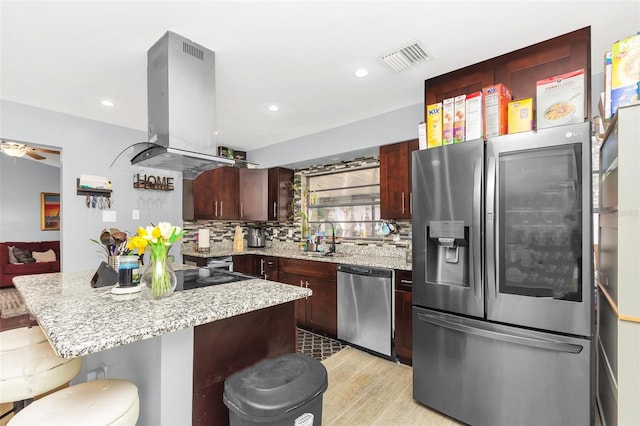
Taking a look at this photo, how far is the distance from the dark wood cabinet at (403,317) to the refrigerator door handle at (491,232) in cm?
95

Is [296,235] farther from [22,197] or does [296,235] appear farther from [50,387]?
[22,197]

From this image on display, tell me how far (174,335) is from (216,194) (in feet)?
11.4

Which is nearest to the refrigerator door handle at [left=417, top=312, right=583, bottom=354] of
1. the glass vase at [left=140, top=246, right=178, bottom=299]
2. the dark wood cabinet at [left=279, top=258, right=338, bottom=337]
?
the dark wood cabinet at [left=279, top=258, right=338, bottom=337]

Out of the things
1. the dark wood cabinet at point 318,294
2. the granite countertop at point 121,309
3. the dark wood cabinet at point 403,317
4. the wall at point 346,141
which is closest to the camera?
the granite countertop at point 121,309

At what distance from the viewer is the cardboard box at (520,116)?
1.87m

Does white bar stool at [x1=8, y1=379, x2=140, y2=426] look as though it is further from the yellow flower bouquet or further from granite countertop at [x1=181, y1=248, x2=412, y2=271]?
granite countertop at [x1=181, y1=248, x2=412, y2=271]

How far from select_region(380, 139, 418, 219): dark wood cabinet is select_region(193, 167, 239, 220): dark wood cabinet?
2.42 metres

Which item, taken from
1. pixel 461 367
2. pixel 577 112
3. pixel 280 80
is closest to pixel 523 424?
pixel 461 367

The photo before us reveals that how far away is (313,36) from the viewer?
1.99 meters

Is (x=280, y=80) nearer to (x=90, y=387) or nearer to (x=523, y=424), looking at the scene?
(x=90, y=387)

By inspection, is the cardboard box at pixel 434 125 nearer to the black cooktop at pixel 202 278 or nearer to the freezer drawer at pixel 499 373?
the freezer drawer at pixel 499 373

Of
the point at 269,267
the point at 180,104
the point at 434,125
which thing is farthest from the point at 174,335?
the point at 269,267

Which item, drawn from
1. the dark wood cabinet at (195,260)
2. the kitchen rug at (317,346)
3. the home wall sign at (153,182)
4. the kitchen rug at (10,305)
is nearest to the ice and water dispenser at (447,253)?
the kitchen rug at (317,346)

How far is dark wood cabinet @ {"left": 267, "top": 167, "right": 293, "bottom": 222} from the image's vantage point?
4605 mm
